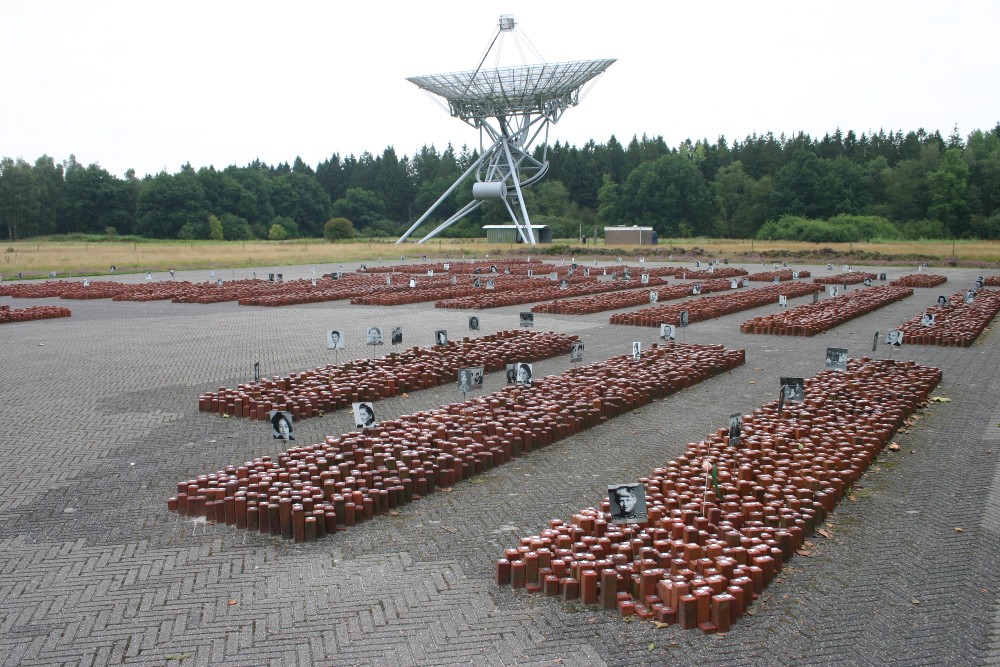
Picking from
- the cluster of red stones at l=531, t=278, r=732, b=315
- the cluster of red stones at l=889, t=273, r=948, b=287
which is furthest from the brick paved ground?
A: the cluster of red stones at l=889, t=273, r=948, b=287

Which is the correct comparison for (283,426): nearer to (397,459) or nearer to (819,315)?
(397,459)

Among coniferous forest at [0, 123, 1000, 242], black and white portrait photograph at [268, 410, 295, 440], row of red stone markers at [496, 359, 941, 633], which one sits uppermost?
coniferous forest at [0, 123, 1000, 242]

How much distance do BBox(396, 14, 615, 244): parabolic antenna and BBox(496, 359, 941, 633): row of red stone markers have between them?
68.6 metres

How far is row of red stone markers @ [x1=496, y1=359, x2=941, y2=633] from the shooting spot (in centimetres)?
675

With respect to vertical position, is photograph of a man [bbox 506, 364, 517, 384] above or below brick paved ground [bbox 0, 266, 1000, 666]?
above

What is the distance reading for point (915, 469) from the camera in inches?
419

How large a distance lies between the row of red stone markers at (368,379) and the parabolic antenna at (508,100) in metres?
60.3

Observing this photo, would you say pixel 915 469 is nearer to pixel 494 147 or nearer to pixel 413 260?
pixel 413 260

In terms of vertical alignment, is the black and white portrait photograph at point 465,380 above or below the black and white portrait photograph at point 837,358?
above

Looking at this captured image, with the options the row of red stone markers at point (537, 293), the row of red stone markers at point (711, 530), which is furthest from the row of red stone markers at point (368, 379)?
the row of red stone markers at point (537, 293)

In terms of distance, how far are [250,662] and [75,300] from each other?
3588 cm

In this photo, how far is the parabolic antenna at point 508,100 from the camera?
77062 millimetres

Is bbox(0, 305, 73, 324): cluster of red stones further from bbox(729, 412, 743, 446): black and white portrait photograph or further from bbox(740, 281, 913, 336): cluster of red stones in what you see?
bbox(729, 412, 743, 446): black and white portrait photograph

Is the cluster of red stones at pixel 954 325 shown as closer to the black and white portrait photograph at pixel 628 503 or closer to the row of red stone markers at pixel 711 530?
the row of red stone markers at pixel 711 530
